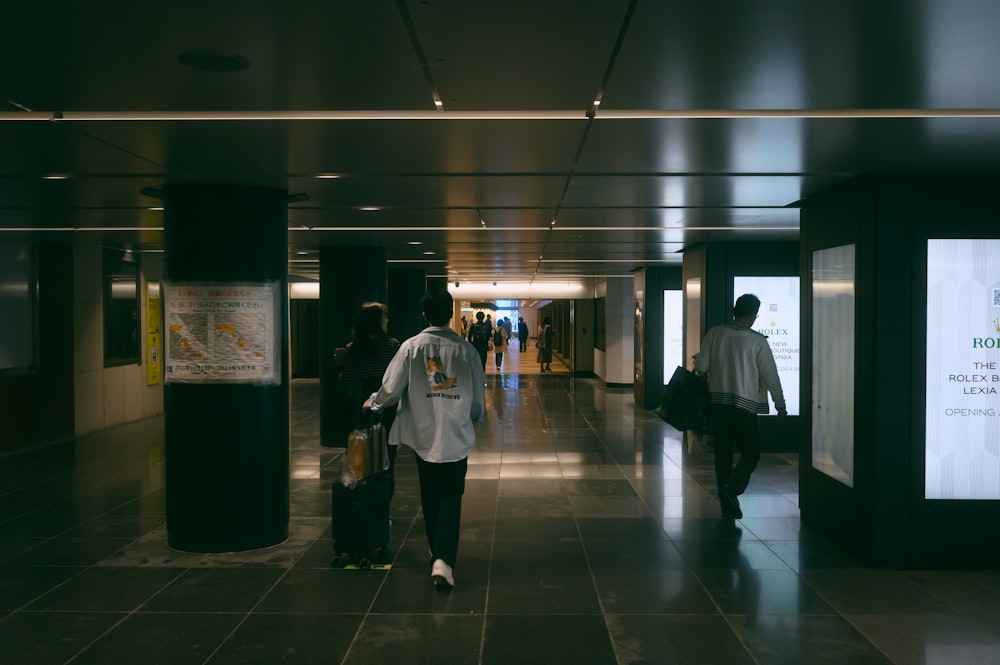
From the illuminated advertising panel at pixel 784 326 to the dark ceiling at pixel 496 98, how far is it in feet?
12.8

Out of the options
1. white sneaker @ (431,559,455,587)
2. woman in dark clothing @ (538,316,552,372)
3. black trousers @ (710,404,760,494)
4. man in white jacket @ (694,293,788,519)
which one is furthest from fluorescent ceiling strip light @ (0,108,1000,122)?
woman in dark clothing @ (538,316,552,372)

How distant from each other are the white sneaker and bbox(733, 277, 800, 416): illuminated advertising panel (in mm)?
7186

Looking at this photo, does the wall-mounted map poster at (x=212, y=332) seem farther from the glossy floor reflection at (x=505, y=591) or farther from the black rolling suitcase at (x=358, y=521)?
the glossy floor reflection at (x=505, y=591)

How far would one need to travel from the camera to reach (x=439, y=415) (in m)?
5.09

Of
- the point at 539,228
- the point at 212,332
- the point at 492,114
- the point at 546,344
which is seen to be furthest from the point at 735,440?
the point at 546,344

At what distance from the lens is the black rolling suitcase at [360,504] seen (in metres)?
5.52

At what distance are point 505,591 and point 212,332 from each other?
9.73 ft

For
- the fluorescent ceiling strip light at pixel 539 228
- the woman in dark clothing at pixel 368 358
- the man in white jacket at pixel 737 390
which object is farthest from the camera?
the fluorescent ceiling strip light at pixel 539 228

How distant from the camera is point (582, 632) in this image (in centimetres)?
436

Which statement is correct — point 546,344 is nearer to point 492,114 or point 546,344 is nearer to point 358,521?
point 358,521

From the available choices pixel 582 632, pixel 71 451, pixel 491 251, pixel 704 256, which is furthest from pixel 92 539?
pixel 704 256

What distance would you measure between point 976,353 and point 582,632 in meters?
3.67

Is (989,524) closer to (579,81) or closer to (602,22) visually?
(579,81)

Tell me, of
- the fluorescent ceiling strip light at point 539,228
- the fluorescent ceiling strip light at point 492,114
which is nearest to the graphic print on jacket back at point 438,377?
the fluorescent ceiling strip light at point 492,114
